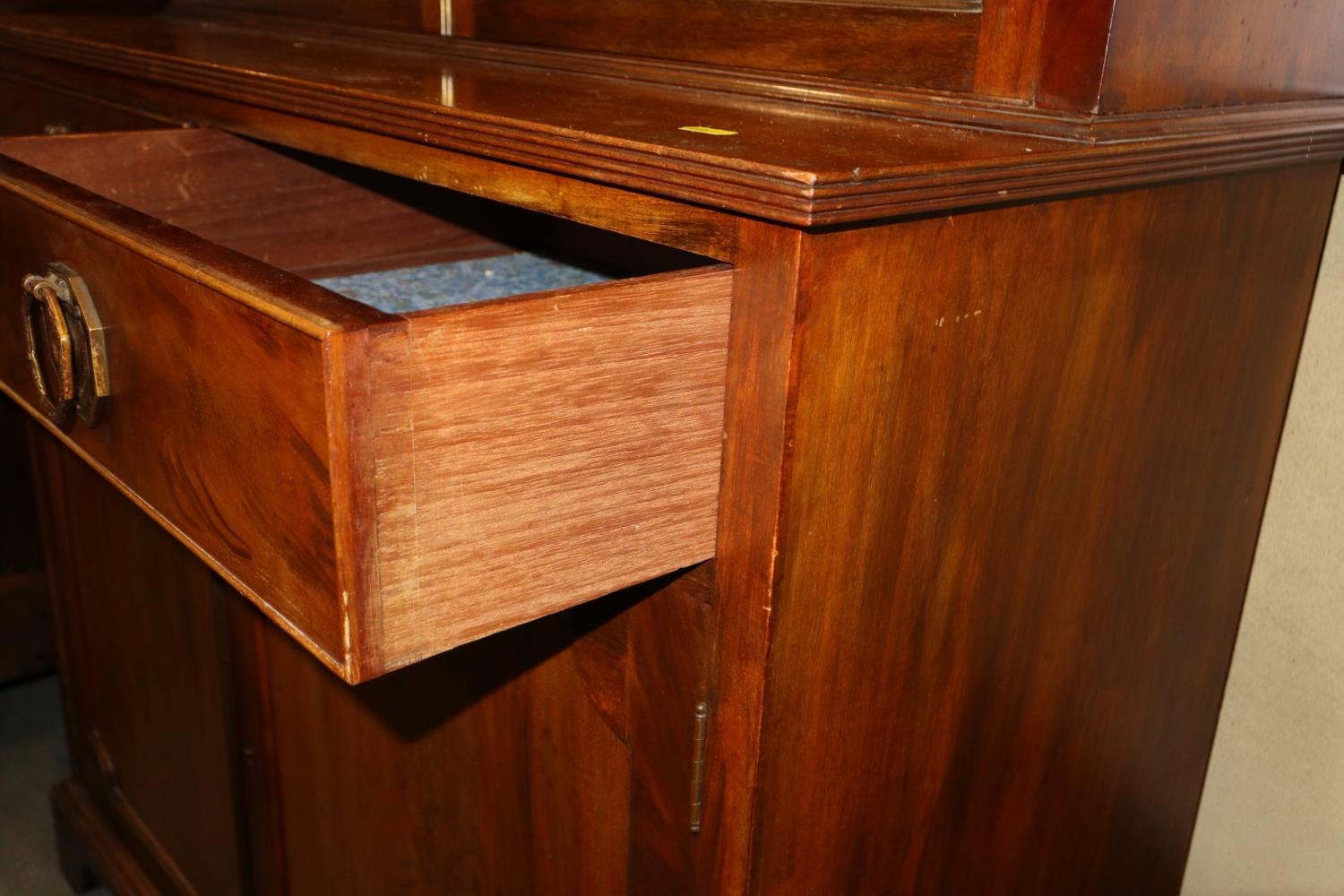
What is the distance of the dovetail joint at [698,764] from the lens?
652 millimetres

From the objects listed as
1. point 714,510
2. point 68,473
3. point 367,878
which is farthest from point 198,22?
point 714,510

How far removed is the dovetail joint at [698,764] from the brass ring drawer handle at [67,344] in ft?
1.17

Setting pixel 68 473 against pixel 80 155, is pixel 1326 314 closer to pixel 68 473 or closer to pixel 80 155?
pixel 80 155

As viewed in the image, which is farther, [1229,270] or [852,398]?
[1229,270]

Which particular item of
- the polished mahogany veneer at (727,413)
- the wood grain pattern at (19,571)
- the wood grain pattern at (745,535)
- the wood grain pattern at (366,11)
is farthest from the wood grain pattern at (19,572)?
the wood grain pattern at (745,535)

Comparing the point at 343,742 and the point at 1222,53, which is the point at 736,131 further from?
the point at 343,742

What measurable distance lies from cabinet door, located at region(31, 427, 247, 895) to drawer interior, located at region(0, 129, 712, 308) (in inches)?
11.6

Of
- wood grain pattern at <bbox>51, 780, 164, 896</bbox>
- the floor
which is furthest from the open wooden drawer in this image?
the floor

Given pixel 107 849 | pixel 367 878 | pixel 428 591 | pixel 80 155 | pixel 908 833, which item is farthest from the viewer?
pixel 107 849

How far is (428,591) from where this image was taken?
51 centimetres

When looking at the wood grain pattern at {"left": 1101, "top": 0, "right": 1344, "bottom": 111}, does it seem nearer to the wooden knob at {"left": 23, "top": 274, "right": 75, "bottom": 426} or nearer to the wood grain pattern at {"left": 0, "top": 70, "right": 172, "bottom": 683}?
the wooden knob at {"left": 23, "top": 274, "right": 75, "bottom": 426}

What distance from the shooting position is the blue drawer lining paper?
3.03 feet

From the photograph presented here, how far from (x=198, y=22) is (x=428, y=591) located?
106 centimetres

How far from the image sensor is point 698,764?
2.17 feet
